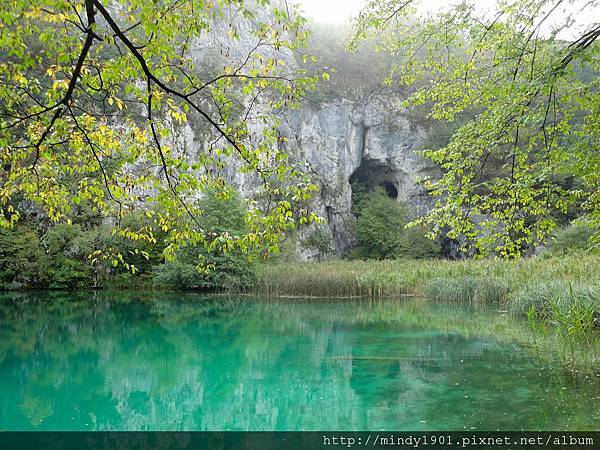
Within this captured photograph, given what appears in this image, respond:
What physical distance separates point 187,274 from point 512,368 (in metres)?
13.8

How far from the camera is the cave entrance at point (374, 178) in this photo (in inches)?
1293

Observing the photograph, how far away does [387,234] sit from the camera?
A: 2875cm

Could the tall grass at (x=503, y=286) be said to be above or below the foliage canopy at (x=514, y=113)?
below

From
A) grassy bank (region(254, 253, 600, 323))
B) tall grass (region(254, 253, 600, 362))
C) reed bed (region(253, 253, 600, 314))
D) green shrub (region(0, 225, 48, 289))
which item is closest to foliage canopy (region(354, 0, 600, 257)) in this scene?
tall grass (region(254, 253, 600, 362))

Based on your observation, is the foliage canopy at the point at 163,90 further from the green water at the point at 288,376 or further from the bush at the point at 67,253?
the bush at the point at 67,253

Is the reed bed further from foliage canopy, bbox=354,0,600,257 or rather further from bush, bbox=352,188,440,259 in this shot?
bush, bbox=352,188,440,259

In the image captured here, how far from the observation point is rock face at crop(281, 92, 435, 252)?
30141 millimetres

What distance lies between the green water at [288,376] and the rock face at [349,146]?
2017cm

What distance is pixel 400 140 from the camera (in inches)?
1242

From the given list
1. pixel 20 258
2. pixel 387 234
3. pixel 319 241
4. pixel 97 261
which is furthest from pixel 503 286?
pixel 319 241

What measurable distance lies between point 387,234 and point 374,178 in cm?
648

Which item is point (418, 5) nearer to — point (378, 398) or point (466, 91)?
point (466, 91)

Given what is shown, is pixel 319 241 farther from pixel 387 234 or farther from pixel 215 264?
pixel 215 264

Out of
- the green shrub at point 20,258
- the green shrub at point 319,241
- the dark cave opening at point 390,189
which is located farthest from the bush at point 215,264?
the dark cave opening at point 390,189
